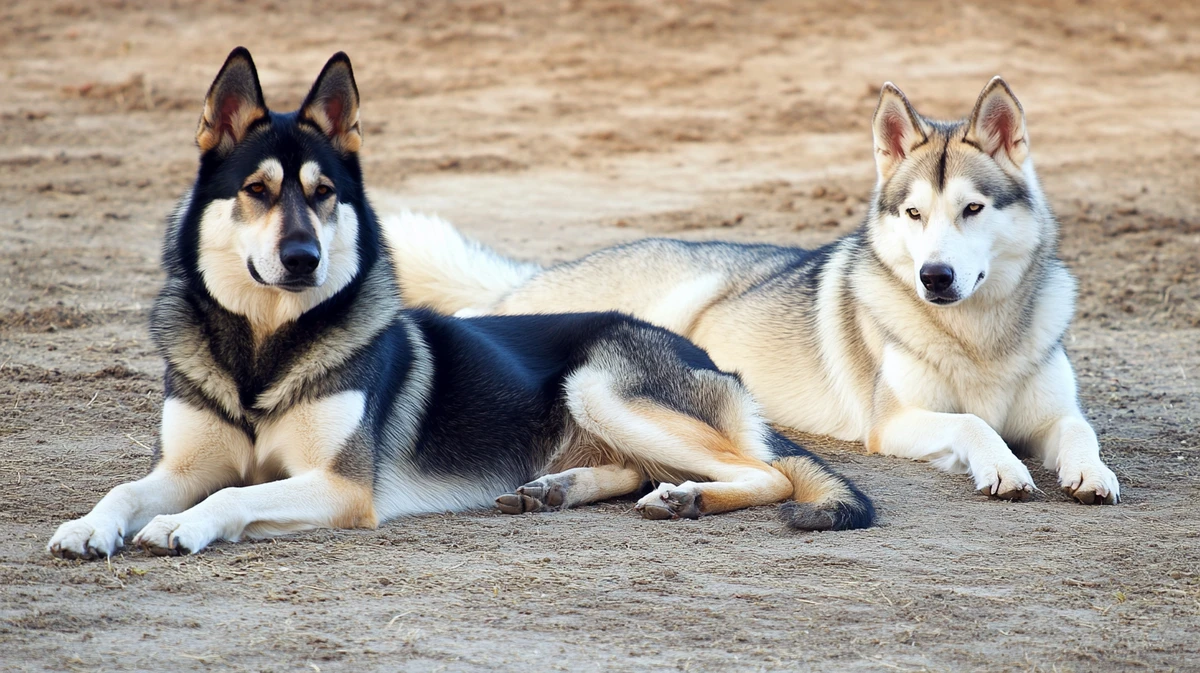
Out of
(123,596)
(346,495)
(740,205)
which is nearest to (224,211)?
(346,495)

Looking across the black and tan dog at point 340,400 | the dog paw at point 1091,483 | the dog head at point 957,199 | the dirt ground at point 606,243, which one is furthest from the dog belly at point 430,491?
the dog paw at point 1091,483

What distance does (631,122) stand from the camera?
14000 mm

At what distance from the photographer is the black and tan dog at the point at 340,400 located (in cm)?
439

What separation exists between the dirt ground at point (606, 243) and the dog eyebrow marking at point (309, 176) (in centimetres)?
120

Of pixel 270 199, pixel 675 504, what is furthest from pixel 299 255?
pixel 675 504

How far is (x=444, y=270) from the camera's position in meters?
8.22

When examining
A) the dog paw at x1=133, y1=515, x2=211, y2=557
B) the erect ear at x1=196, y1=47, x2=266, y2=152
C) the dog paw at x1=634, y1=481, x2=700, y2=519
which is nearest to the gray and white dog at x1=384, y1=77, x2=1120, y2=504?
the dog paw at x1=634, y1=481, x2=700, y2=519

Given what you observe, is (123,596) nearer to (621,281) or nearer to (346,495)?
(346,495)

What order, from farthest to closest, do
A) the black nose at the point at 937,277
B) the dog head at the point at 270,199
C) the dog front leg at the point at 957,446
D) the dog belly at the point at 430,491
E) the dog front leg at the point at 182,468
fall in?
the black nose at the point at 937,277 < the dog front leg at the point at 957,446 < the dog belly at the point at 430,491 < the dog head at the point at 270,199 < the dog front leg at the point at 182,468

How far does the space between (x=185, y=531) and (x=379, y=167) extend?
28.3 feet

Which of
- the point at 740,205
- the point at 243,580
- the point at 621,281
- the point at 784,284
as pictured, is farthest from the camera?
the point at 740,205

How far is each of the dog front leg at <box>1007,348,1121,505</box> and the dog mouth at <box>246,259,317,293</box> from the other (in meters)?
3.13

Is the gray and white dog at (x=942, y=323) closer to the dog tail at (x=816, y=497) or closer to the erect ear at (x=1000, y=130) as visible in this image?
the erect ear at (x=1000, y=130)

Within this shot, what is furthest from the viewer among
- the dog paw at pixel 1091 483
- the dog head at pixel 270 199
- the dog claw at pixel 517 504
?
the dog paw at pixel 1091 483
